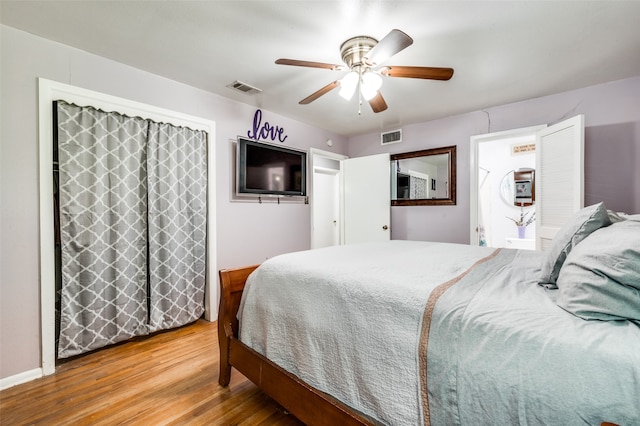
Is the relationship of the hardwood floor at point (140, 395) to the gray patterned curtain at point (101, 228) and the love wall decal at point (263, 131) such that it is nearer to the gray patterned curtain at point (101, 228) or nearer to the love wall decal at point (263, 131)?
the gray patterned curtain at point (101, 228)

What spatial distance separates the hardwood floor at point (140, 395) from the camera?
4.99 feet

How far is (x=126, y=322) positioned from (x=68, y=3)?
228 cm

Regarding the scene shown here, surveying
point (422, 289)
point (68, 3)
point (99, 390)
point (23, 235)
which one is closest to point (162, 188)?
point (23, 235)

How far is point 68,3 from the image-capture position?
164cm

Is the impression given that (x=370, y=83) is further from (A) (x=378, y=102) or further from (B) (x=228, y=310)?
(B) (x=228, y=310)

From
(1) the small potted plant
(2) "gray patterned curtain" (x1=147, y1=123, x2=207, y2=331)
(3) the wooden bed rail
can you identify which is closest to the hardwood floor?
(3) the wooden bed rail

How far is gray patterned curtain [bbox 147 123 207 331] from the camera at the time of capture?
97.1 inches

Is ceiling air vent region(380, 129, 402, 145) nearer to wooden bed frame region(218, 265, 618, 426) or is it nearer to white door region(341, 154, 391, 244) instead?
white door region(341, 154, 391, 244)

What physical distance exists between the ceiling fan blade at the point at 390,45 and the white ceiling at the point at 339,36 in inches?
11.1

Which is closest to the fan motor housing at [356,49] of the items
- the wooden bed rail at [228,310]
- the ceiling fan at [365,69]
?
the ceiling fan at [365,69]

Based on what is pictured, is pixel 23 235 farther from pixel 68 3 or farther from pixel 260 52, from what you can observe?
pixel 260 52

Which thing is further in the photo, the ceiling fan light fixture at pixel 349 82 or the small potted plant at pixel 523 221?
the small potted plant at pixel 523 221

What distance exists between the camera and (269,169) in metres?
3.39

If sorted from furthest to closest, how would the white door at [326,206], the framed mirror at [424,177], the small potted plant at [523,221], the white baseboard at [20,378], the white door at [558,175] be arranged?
the white door at [326,206]
the small potted plant at [523,221]
the framed mirror at [424,177]
the white door at [558,175]
the white baseboard at [20,378]
